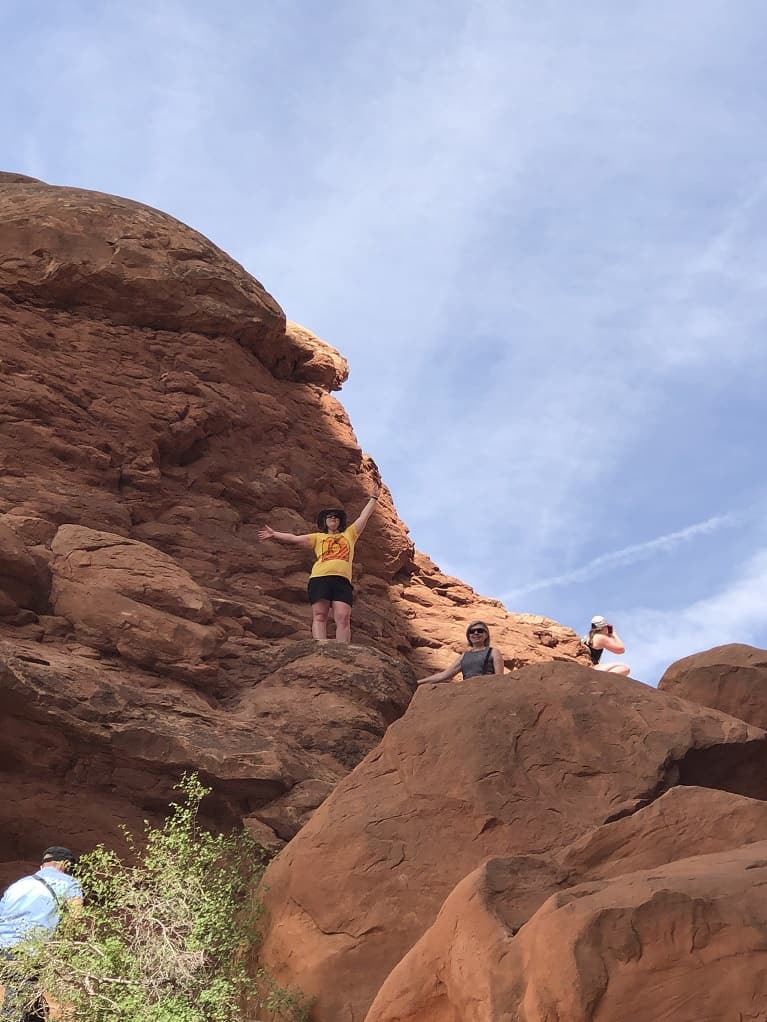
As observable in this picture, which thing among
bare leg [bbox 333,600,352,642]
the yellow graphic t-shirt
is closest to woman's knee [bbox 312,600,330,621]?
bare leg [bbox 333,600,352,642]

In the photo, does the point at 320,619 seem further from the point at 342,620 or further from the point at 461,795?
the point at 461,795

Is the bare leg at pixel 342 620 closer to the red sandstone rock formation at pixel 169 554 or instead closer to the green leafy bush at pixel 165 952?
the red sandstone rock formation at pixel 169 554

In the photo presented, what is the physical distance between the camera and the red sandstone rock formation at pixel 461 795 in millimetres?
8328

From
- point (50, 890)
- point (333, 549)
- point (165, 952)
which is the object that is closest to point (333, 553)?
point (333, 549)

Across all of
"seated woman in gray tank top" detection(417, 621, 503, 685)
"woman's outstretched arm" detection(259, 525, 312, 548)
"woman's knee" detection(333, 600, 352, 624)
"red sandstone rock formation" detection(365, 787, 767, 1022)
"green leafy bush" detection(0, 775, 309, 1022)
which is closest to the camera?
"red sandstone rock formation" detection(365, 787, 767, 1022)

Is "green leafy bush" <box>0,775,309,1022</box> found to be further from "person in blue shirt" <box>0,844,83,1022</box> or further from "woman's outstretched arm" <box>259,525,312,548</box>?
"woman's outstretched arm" <box>259,525,312,548</box>

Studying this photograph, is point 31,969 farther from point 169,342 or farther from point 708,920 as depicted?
point 169,342

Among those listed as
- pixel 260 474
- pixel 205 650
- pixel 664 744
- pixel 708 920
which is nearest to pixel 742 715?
pixel 664 744

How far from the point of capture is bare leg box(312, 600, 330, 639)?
1416 cm

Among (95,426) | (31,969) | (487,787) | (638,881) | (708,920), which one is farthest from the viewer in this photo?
(95,426)

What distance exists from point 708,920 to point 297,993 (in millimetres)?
3436

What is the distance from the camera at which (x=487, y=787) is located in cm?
887

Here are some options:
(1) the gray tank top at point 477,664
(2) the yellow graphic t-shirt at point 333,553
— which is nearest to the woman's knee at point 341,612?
(2) the yellow graphic t-shirt at point 333,553

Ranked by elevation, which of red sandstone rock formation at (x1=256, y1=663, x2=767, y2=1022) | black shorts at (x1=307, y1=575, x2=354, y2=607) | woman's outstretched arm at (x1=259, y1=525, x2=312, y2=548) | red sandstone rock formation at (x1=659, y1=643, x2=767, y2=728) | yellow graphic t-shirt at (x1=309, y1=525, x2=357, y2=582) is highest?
woman's outstretched arm at (x1=259, y1=525, x2=312, y2=548)
